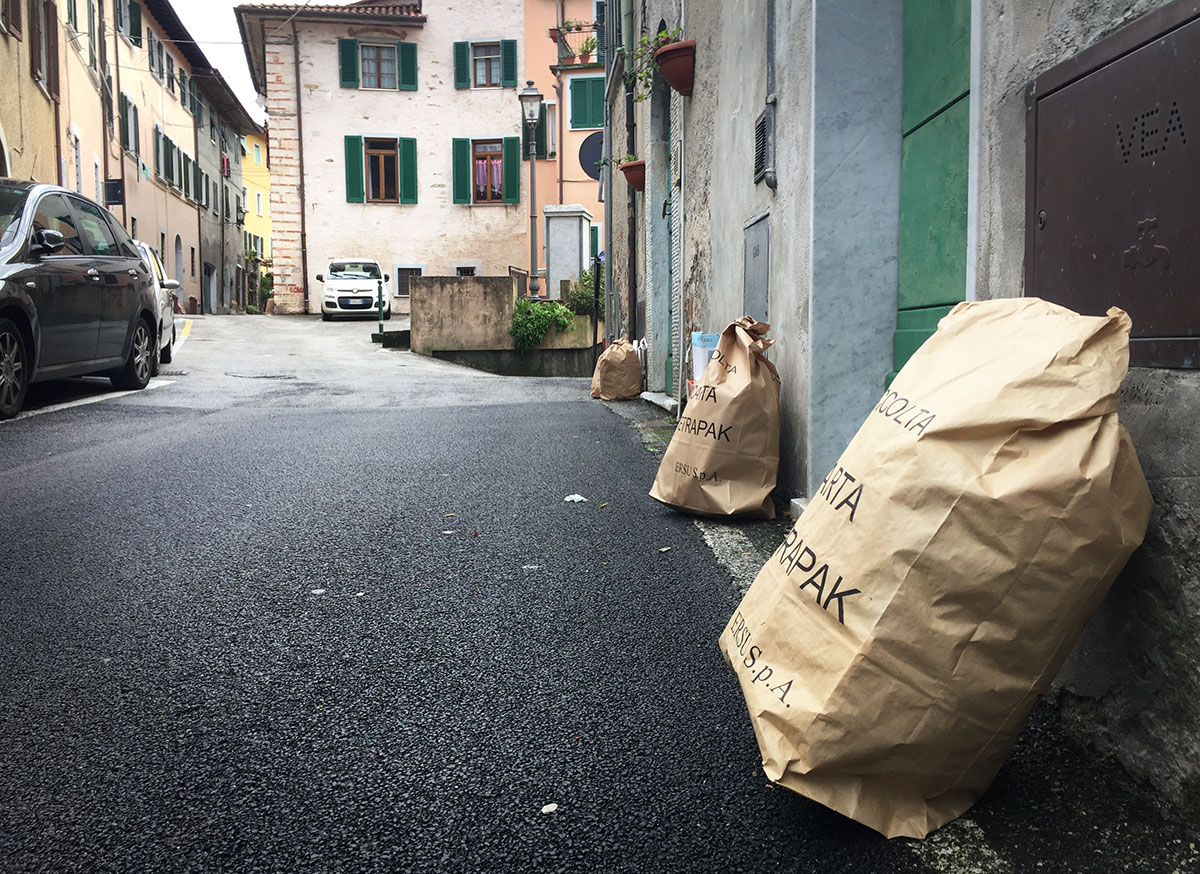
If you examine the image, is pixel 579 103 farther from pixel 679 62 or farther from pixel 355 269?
pixel 679 62

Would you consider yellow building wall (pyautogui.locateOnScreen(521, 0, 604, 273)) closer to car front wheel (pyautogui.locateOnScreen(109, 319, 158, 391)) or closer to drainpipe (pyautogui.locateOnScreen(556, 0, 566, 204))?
drainpipe (pyautogui.locateOnScreen(556, 0, 566, 204))

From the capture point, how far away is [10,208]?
6863 mm

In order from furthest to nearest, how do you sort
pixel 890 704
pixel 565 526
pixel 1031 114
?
1. pixel 565 526
2. pixel 1031 114
3. pixel 890 704

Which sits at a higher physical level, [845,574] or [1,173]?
[1,173]

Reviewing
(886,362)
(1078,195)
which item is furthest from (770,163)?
(1078,195)

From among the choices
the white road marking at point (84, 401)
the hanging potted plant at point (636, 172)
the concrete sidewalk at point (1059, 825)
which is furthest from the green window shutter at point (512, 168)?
the concrete sidewalk at point (1059, 825)

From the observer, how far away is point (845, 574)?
1.62 metres

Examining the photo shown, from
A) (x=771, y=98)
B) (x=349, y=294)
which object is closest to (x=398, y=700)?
(x=771, y=98)

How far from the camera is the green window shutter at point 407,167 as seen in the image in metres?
27.4

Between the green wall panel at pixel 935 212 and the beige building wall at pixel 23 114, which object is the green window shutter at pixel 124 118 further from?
the green wall panel at pixel 935 212

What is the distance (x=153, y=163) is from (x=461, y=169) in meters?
7.82

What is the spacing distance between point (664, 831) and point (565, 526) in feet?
7.36

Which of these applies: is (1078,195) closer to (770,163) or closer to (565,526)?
(565,526)

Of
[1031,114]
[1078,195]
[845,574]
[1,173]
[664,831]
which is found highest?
[1,173]
